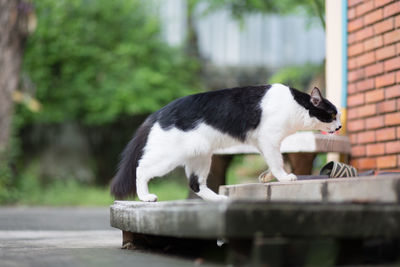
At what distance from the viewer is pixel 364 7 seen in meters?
4.30

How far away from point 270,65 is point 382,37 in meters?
9.82

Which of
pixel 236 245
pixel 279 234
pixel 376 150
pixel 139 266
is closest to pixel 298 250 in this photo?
pixel 279 234

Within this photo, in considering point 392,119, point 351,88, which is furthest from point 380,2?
point 392,119

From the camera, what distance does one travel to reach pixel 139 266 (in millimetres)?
2127

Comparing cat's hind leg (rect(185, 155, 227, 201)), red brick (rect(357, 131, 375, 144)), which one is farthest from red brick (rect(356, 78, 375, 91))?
cat's hind leg (rect(185, 155, 227, 201))

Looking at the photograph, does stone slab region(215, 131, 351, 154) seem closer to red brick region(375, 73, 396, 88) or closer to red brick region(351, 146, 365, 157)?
red brick region(351, 146, 365, 157)

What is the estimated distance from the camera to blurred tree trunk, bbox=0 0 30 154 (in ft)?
29.5

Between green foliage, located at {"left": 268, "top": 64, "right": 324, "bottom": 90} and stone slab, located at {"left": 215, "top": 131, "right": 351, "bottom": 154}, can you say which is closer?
stone slab, located at {"left": 215, "top": 131, "right": 351, "bottom": 154}

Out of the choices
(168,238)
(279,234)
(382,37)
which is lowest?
(168,238)

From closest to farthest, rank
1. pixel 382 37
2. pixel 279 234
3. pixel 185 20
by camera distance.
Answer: pixel 279 234
pixel 382 37
pixel 185 20

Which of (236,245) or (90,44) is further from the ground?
(90,44)

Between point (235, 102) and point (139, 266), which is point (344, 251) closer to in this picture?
point (139, 266)

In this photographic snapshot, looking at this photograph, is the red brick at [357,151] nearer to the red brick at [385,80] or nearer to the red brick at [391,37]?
the red brick at [385,80]

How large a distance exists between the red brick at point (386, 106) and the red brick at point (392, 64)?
24cm
